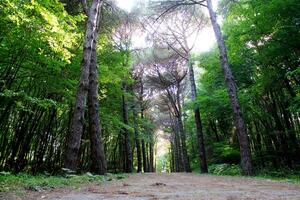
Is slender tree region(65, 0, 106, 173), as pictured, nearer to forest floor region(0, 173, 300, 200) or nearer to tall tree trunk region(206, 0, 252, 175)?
forest floor region(0, 173, 300, 200)

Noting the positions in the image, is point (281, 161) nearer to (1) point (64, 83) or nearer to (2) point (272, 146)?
(2) point (272, 146)

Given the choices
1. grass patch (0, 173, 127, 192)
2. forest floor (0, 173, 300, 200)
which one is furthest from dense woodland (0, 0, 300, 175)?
forest floor (0, 173, 300, 200)

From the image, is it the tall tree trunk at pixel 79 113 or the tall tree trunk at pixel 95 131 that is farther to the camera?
the tall tree trunk at pixel 95 131

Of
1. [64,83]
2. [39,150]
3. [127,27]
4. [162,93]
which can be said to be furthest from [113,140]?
[64,83]

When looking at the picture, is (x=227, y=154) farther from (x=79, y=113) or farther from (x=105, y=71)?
(x=79, y=113)

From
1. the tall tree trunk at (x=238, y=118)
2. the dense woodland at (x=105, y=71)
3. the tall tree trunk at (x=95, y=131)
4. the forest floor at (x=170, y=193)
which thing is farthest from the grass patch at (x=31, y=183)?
the tall tree trunk at (x=238, y=118)

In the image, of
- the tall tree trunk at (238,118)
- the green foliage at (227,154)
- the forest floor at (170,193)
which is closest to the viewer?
the forest floor at (170,193)

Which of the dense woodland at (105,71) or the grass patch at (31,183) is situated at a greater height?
the dense woodland at (105,71)

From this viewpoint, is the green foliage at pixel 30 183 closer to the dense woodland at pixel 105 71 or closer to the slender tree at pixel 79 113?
the slender tree at pixel 79 113

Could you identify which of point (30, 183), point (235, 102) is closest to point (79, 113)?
point (30, 183)

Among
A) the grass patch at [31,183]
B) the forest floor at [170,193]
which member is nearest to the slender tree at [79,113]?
the grass patch at [31,183]

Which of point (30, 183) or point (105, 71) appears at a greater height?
point (105, 71)

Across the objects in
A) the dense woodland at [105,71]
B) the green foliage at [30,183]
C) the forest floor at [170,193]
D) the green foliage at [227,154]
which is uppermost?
the dense woodland at [105,71]

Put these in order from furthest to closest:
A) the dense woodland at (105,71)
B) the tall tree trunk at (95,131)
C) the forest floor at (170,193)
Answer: the tall tree trunk at (95,131), the dense woodland at (105,71), the forest floor at (170,193)
